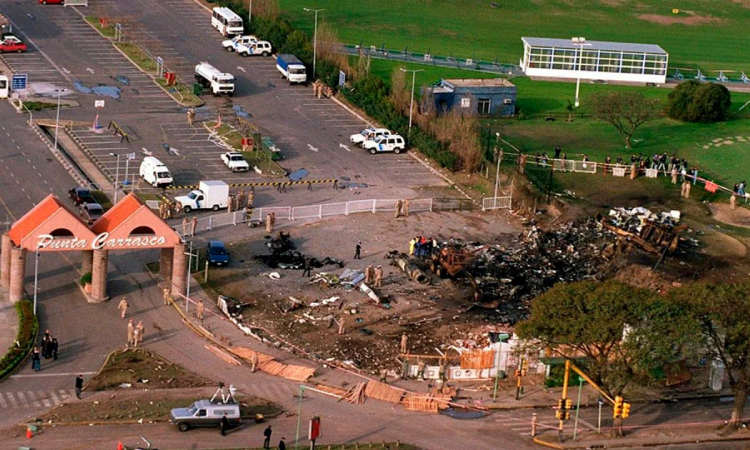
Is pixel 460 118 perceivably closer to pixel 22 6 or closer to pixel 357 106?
pixel 357 106

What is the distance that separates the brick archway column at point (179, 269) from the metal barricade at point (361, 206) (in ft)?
67.8

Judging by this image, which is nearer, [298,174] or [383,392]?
[383,392]

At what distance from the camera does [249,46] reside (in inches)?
6058

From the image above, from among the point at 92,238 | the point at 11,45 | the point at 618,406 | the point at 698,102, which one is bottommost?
the point at 618,406

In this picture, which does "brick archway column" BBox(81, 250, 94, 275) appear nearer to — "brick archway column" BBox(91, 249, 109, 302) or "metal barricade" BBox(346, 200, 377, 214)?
"brick archway column" BBox(91, 249, 109, 302)

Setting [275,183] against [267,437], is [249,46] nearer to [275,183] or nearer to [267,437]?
[275,183]

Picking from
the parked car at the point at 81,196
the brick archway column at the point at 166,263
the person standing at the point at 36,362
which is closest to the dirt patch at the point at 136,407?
the person standing at the point at 36,362

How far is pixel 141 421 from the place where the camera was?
265ft

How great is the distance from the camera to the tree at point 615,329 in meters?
82.3

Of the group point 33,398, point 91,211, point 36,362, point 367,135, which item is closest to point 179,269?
point 36,362

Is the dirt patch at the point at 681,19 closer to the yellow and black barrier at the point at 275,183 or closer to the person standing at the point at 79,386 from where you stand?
the yellow and black barrier at the point at 275,183

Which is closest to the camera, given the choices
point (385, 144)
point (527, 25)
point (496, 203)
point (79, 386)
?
point (79, 386)

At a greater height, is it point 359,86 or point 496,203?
point 359,86

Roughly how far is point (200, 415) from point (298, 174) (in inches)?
1796
